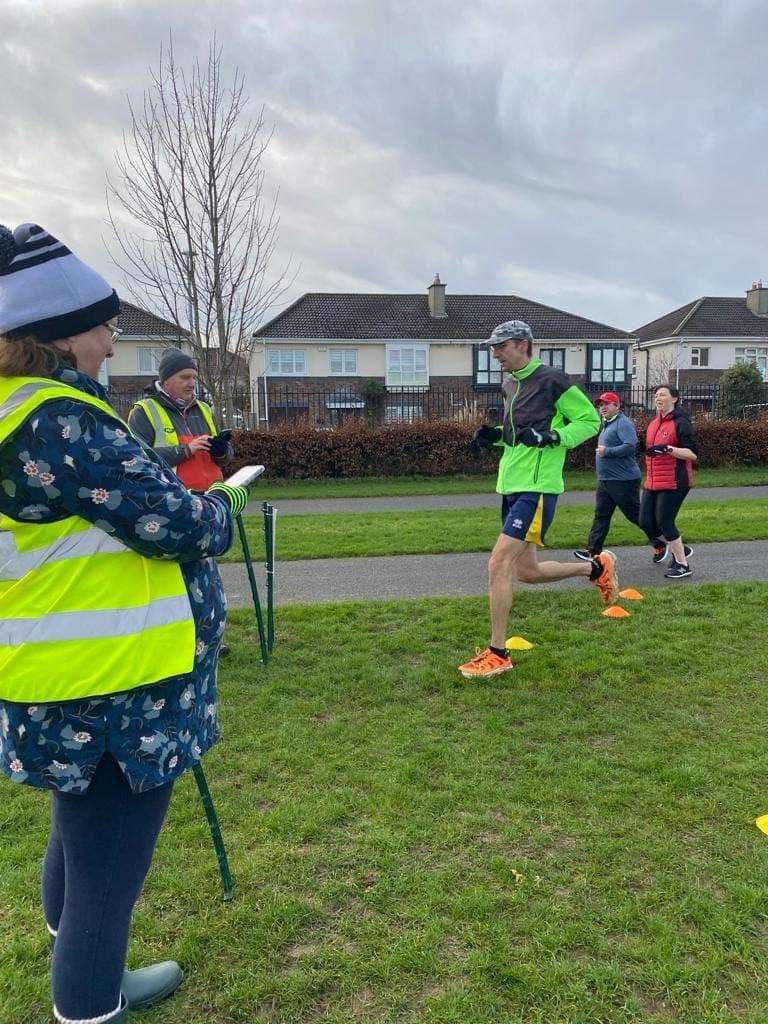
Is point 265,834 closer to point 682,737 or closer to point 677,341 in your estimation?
point 682,737

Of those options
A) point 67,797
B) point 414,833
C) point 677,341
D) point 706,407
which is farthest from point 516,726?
point 677,341

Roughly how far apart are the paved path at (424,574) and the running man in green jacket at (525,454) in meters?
2.19

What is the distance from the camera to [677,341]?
47750 millimetres

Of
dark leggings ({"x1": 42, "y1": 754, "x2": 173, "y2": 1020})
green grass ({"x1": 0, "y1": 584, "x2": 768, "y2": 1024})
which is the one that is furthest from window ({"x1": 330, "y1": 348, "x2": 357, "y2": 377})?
dark leggings ({"x1": 42, "y1": 754, "x2": 173, "y2": 1020})

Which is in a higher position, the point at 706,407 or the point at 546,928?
the point at 706,407

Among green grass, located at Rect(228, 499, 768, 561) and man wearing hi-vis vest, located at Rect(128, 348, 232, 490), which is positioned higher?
man wearing hi-vis vest, located at Rect(128, 348, 232, 490)

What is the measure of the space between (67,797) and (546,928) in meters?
1.63

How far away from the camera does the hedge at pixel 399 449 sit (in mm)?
17953

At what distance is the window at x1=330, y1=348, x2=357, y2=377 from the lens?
142 feet

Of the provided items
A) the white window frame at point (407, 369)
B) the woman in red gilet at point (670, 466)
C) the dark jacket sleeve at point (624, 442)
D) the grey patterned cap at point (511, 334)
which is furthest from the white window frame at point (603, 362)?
the grey patterned cap at point (511, 334)

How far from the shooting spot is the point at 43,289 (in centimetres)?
153

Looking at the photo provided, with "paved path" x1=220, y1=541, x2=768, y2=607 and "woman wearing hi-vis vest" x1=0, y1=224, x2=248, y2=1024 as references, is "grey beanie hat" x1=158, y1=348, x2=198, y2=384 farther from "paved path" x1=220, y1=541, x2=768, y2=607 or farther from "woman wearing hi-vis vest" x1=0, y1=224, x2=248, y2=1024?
"woman wearing hi-vis vest" x1=0, y1=224, x2=248, y2=1024

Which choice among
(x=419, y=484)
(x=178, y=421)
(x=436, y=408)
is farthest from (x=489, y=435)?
(x=436, y=408)

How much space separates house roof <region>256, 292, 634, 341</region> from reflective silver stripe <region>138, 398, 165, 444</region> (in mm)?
39294
